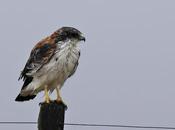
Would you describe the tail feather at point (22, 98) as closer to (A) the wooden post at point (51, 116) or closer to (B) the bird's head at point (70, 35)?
(B) the bird's head at point (70, 35)

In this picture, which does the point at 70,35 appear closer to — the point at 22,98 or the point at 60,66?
the point at 60,66

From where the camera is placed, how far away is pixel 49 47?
5.46 m

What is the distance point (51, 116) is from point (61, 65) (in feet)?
4.61

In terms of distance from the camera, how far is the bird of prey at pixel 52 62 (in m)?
5.38

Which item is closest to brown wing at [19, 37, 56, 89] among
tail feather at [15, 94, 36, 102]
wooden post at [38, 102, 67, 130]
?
tail feather at [15, 94, 36, 102]

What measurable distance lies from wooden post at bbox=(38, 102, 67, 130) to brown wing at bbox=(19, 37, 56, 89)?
1.35 meters

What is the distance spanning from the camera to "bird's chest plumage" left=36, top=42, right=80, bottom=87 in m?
5.35

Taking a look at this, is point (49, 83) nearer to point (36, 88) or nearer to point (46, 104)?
point (36, 88)

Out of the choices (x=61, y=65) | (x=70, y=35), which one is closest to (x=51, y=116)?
(x=61, y=65)

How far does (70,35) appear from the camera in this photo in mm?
5434

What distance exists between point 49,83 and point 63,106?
1.55m

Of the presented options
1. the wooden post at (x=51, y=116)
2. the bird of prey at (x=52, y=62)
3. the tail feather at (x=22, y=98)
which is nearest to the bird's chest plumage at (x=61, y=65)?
the bird of prey at (x=52, y=62)

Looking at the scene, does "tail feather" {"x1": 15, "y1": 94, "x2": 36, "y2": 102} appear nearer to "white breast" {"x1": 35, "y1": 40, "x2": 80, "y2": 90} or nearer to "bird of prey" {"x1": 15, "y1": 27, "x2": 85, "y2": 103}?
"bird of prey" {"x1": 15, "y1": 27, "x2": 85, "y2": 103}

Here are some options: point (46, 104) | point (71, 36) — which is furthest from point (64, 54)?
point (46, 104)
